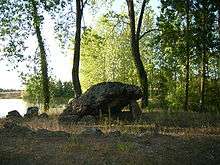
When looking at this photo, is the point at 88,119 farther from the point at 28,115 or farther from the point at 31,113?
the point at 31,113

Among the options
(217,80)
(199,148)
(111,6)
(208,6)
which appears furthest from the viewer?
(111,6)

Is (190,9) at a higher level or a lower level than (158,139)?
higher

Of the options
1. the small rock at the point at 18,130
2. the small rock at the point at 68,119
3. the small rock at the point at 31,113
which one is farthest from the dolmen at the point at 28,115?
the small rock at the point at 18,130

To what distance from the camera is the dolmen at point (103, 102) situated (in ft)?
76.9

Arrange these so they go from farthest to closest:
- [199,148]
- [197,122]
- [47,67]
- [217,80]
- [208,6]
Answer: [217,80]
[47,67]
[208,6]
[197,122]
[199,148]

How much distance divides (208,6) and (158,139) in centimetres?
A: 1928

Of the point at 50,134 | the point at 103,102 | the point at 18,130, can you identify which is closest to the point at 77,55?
the point at 103,102

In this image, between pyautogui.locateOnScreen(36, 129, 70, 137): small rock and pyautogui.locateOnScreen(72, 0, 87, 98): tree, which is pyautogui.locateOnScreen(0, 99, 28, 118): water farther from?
pyautogui.locateOnScreen(36, 129, 70, 137): small rock

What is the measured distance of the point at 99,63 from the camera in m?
74.4

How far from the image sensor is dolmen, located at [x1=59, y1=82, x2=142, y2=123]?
2344 cm

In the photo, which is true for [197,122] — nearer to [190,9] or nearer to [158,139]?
[158,139]

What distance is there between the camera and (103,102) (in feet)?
77.0

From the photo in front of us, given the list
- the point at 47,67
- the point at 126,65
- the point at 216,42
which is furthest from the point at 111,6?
the point at 126,65

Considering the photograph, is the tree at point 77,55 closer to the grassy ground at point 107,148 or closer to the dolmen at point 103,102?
the dolmen at point 103,102
